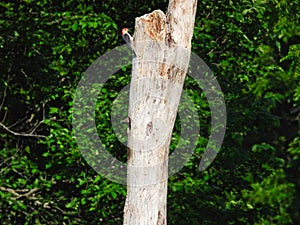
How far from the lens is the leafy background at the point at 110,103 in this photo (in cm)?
543

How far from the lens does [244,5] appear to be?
559 cm

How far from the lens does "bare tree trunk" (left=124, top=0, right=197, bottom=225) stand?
342 cm

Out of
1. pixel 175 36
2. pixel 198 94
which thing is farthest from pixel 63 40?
pixel 175 36

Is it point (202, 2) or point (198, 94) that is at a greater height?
point (202, 2)

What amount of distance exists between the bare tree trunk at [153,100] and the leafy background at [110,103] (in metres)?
1.78

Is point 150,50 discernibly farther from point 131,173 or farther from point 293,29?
point 293,29

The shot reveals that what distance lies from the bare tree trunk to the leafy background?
178 centimetres

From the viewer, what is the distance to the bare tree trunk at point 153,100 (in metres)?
3.42

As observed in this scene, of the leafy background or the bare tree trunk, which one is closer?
the bare tree trunk

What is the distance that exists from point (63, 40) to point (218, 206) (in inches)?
75.7

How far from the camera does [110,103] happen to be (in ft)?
17.4

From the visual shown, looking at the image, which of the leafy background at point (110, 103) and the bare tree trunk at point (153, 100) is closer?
the bare tree trunk at point (153, 100)

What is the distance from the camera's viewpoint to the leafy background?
17.8ft

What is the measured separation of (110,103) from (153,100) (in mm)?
1918
